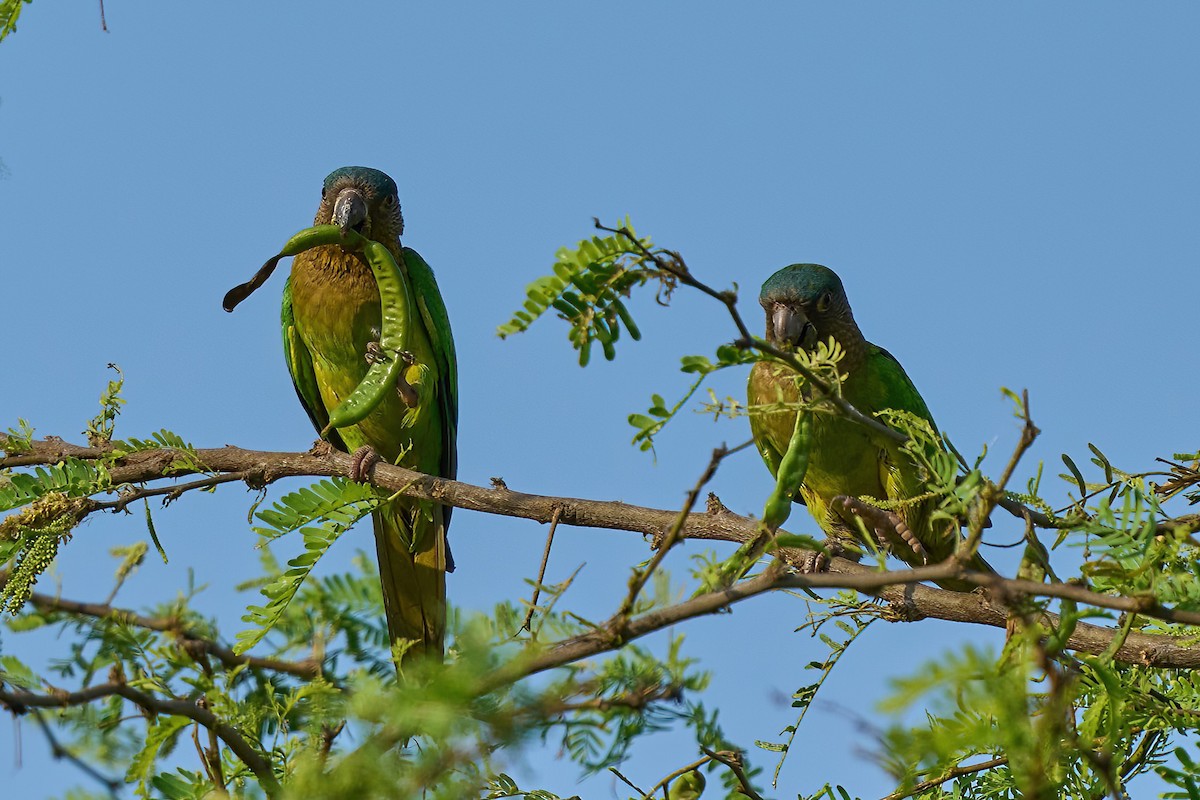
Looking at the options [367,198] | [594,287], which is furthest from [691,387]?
[367,198]

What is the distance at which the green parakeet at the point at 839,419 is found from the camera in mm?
4582

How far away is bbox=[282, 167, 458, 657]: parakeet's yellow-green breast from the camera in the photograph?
17.1ft

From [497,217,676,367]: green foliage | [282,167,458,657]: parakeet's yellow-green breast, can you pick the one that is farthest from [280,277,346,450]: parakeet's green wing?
[497,217,676,367]: green foliage

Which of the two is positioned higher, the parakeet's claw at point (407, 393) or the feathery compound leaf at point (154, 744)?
the parakeet's claw at point (407, 393)

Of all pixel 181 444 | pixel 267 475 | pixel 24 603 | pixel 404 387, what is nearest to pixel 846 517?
pixel 404 387

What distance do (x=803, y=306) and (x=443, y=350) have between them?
1618 mm

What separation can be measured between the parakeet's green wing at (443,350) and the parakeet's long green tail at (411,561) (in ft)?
0.45

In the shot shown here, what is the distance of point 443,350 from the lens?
215 inches

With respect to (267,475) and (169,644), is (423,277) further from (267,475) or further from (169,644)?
(169,644)

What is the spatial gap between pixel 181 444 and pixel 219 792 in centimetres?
242

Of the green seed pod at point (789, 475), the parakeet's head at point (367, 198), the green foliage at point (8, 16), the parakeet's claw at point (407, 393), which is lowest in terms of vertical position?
the green seed pod at point (789, 475)

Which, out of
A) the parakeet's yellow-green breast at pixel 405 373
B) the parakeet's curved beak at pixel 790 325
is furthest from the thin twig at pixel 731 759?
the parakeet's curved beak at pixel 790 325

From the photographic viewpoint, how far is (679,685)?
58.0 inches

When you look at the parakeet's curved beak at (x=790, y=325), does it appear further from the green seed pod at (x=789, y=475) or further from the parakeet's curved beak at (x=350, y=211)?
the green seed pod at (x=789, y=475)
